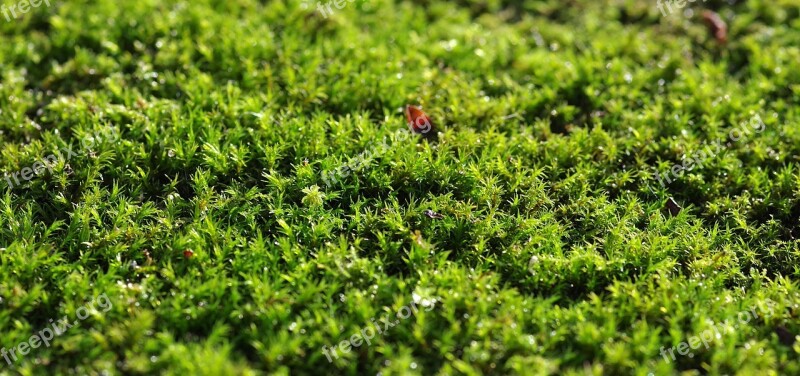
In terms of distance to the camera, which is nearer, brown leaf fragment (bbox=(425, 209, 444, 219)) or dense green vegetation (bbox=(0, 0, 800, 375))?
dense green vegetation (bbox=(0, 0, 800, 375))

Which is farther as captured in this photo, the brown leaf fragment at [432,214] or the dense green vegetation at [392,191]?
the brown leaf fragment at [432,214]

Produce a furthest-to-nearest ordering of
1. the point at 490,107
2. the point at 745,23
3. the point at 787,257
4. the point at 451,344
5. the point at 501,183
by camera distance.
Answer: the point at 745,23
the point at 490,107
the point at 501,183
the point at 787,257
the point at 451,344

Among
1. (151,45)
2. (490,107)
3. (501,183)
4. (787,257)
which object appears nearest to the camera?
(787,257)

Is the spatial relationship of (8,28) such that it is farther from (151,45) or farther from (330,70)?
(330,70)

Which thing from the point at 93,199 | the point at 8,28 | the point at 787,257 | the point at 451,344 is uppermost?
the point at 8,28

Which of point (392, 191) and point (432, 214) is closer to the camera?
point (432, 214)

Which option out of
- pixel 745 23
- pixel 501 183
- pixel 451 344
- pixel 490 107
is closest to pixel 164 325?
pixel 451 344

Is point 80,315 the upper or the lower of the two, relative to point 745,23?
upper

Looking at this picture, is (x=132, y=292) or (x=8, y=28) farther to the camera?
(x=8, y=28)
